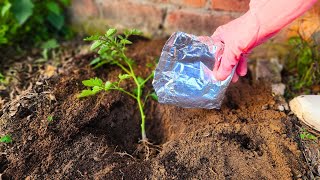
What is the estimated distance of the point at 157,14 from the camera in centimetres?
182

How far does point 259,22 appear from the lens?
1200 millimetres

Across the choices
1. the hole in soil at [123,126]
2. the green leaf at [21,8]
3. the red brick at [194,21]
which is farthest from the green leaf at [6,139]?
the red brick at [194,21]

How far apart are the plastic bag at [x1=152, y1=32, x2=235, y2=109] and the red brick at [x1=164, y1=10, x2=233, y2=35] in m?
0.37

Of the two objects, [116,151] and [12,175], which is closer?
[12,175]

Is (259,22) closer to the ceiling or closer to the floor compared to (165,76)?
closer to the ceiling

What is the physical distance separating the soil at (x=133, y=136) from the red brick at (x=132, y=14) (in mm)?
393

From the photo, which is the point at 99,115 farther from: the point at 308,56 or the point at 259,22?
the point at 308,56

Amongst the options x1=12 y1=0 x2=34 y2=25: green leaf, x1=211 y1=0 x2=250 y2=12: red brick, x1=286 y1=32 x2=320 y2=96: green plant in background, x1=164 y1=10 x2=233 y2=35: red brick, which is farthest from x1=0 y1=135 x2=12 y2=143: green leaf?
x1=286 y1=32 x2=320 y2=96: green plant in background

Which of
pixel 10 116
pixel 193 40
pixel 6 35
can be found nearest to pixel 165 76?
pixel 193 40

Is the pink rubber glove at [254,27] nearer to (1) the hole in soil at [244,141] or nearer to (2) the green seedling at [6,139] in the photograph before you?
(1) the hole in soil at [244,141]

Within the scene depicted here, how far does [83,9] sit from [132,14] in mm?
265

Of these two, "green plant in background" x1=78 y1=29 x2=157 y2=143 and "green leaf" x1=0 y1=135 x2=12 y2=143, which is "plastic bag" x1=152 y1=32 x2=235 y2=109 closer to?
"green plant in background" x1=78 y1=29 x2=157 y2=143

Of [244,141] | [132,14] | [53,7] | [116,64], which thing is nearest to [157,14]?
[132,14]

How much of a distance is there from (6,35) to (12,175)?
2.61ft
